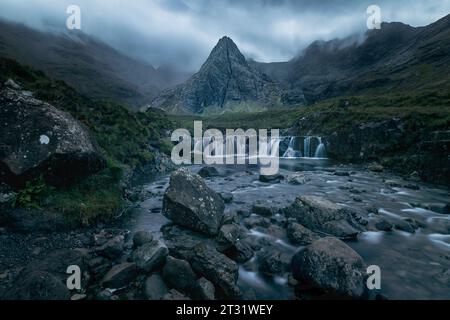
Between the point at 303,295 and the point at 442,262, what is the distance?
6421 millimetres

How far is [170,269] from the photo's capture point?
7.73 metres

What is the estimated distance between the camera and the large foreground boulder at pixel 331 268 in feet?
24.4

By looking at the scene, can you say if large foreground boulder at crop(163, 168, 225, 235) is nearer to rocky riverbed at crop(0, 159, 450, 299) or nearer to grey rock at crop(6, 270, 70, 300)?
rocky riverbed at crop(0, 159, 450, 299)

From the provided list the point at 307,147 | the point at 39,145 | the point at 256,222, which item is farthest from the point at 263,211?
the point at 307,147

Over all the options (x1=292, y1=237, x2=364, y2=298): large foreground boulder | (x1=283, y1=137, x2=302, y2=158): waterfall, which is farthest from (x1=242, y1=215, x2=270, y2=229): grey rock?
(x1=283, y1=137, x2=302, y2=158): waterfall

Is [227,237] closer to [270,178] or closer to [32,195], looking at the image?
[32,195]

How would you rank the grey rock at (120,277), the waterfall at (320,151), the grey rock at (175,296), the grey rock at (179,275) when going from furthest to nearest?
1. the waterfall at (320,151)
2. the grey rock at (120,277)
3. the grey rock at (179,275)
4. the grey rock at (175,296)

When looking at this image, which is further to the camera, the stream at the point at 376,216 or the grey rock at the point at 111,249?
the grey rock at the point at 111,249

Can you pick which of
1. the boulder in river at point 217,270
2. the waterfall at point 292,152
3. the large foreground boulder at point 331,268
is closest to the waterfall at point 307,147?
the waterfall at point 292,152

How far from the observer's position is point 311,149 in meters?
44.8

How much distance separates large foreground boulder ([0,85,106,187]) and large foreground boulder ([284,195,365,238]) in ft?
35.3

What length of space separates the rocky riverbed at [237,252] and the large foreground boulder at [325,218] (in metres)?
0.05

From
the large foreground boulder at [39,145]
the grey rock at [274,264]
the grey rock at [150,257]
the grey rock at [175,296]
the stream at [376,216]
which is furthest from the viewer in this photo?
the large foreground boulder at [39,145]

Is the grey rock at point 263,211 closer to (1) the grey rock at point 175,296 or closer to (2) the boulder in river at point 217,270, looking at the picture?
(2) the boulder in river at point 217,270
